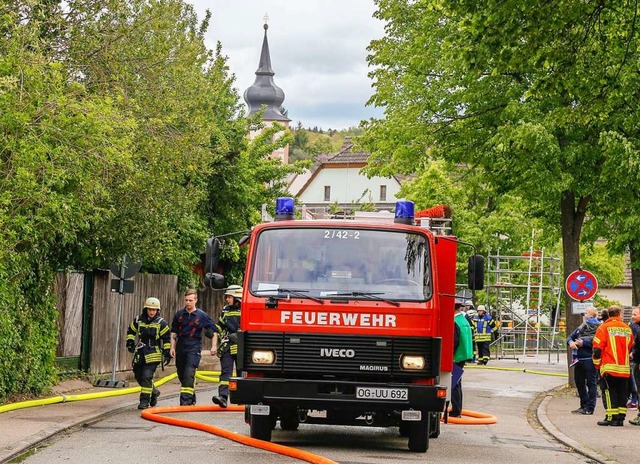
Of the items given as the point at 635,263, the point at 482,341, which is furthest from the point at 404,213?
the point at 482,341

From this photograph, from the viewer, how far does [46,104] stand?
54.4 ft

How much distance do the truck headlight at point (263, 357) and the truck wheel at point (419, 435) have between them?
1.78 m

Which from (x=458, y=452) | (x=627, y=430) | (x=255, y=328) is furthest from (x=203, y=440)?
(x=627, y=430)

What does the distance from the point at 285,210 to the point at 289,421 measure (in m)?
3.02

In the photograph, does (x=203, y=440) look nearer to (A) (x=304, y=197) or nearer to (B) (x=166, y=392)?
(B) (x=166, y=392)

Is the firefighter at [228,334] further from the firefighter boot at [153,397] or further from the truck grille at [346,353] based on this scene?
the truck grille at [346,353]

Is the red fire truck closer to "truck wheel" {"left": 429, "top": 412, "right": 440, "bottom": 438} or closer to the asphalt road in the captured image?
the asphalt road

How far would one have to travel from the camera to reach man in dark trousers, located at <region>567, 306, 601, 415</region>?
66.5ft

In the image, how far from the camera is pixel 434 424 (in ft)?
49.7

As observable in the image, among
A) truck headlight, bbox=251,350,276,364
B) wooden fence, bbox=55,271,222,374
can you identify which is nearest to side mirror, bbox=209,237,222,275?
truck headlight, bbox=251,350,276,364

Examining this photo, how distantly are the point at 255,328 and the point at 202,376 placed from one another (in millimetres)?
11550

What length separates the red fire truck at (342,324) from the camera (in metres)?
12.9

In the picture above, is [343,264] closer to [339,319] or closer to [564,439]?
[339,319]

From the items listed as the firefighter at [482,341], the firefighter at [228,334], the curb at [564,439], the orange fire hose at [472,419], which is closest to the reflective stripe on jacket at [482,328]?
the firefighter at [482,341]
